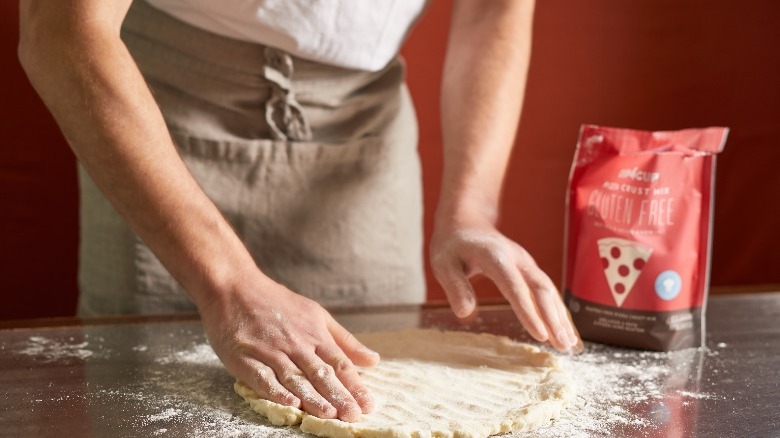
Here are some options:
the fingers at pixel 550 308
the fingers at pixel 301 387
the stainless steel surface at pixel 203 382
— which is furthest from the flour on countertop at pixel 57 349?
the fingers at pixel 550 308

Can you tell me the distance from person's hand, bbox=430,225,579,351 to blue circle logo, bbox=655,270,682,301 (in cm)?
12

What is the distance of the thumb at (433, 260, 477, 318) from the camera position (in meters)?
1.16

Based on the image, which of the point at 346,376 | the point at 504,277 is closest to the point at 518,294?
the point at 504,277

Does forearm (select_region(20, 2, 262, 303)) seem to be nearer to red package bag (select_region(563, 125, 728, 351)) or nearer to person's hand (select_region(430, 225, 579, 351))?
person's hand (select_region(430, 225, 579, 351))

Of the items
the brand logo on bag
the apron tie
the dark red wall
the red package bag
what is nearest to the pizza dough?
the red package bag

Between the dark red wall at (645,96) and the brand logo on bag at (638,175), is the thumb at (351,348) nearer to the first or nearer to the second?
the brand logo on bag at (638,175)

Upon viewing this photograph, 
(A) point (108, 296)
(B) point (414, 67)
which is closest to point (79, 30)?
(A) point (108, 296)

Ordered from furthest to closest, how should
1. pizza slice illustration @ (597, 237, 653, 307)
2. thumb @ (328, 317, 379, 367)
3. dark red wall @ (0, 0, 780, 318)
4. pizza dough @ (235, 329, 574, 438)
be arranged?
dark red wall @ (0, 0, 780, 318), pizza slice illustration @ (597, 237, 653, 307), thumb @ (328, 317, 379, 367), pizza dough @ (235, 329, 574, 438)

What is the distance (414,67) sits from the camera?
6.82 feet

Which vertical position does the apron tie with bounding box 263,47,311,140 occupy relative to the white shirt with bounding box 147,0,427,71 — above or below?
below

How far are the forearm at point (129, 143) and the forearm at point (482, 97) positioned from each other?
1.21ft

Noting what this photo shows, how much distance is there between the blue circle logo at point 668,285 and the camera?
1.14 m

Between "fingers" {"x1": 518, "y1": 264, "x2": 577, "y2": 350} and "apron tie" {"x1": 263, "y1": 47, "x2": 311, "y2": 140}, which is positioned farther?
"apron tie" {"x1": 263, "y1": 47, "x2": 311, "y2": 140}

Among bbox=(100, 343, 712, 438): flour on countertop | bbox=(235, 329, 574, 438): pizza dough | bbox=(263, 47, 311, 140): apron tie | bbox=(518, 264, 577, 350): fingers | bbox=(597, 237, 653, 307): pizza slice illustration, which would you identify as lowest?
bbox=(100, 343, 712, 438): flour on countertop
